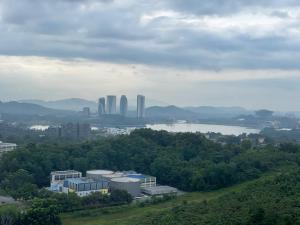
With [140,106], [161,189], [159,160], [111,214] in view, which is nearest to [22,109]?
[140,106]

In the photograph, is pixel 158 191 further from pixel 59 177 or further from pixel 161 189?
pixel 59 177

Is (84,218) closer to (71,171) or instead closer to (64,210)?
(64,210)

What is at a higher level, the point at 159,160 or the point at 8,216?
the point at 159,160

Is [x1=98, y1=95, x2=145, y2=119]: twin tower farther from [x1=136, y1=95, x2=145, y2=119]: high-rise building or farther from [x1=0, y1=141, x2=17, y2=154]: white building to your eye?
[x1=0, y1=141, x2=17, y2=154]: white building

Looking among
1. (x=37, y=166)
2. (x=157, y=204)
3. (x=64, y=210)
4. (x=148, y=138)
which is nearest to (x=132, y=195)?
(x=157, y=204)

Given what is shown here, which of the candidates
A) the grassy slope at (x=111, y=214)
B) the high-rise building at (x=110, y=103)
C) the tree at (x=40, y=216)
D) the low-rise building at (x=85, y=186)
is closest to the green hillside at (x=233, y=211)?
the grassy slope at (x=111, y=214)


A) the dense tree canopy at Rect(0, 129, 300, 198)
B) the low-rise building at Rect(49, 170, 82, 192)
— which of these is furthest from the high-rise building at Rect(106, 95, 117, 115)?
the low-rise building at Rect(49, 170, 82, 192)
